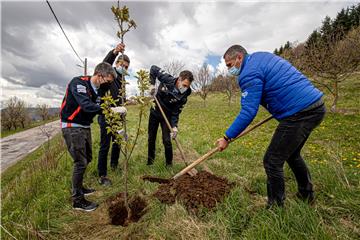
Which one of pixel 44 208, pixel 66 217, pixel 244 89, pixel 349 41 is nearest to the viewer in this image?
pixel 244 89

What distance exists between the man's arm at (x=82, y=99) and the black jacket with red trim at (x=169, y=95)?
1.67 metres

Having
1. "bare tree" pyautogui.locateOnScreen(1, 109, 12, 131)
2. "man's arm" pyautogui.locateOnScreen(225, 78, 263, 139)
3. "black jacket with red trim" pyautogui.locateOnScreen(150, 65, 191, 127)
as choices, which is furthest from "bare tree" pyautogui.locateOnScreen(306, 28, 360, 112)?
"bare tree" pyautogui.locateOnScreen(1, 109, 12, 131)

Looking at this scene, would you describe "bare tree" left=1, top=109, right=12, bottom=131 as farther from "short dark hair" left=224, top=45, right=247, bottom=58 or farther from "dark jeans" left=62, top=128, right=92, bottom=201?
"short dark hair" left=224, top=45, right=247, bottom=58

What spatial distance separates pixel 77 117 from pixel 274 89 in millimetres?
2671

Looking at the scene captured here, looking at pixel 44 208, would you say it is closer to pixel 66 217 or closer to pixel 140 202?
pixel 66 217

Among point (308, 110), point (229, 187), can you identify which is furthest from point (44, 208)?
point (308, 110)

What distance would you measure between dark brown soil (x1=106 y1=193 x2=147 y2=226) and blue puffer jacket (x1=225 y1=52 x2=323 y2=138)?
184cm

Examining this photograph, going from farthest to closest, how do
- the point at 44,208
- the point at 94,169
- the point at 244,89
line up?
the point at 94,169 < the point at 44,208 < the point at 244,89

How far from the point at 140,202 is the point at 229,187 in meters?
1.35

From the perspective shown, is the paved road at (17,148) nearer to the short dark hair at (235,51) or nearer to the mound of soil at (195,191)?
the mound of soil at (195,191)

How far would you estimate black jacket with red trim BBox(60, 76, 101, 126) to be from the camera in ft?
9.45

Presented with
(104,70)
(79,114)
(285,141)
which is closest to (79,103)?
(79,114)

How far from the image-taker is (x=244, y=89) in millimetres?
2385

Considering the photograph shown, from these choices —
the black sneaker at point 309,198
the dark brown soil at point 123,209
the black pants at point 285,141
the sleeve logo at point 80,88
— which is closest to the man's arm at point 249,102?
the black pants at point 285,141
